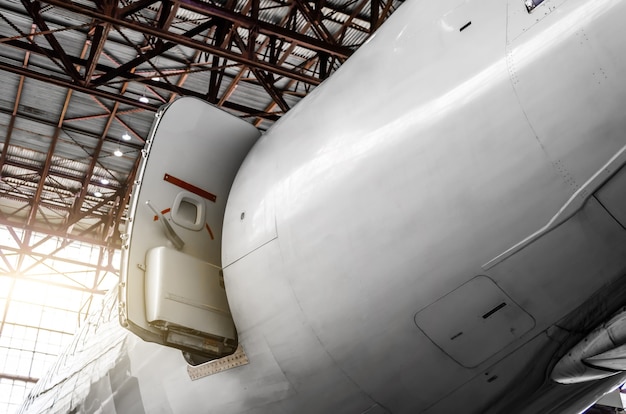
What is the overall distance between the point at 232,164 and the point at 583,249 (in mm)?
3210

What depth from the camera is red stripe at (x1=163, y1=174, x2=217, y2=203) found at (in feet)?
16.4

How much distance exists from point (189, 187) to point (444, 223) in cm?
259

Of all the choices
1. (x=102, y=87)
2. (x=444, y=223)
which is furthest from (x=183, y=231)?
(x=102, y=87)

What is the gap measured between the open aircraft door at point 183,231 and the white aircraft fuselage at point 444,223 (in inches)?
11.6

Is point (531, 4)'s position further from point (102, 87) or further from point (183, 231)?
point (102, 87)

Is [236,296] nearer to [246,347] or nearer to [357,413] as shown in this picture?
[246,347]

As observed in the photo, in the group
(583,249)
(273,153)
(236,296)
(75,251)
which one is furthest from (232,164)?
(75,251)

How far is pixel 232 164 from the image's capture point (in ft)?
17.7

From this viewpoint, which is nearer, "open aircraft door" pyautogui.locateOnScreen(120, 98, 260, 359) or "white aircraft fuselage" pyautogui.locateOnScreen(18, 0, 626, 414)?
"white aircraft fuselage" pyautogui.locateOnScreen(18, 0, 626, 414)

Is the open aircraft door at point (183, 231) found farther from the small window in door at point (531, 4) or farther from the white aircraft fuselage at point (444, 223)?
the small window in door at point (531, 4)

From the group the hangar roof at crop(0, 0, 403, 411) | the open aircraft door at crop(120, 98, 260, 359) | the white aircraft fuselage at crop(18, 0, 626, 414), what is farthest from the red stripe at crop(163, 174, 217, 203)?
the hangar roof at crop(0, 0, 403, 411)

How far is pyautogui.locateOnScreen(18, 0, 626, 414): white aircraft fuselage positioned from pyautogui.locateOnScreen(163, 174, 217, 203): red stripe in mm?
860

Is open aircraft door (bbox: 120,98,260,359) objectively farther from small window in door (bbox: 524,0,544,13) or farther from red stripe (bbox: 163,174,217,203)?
small window in door (bbox: 524,0,544,13)

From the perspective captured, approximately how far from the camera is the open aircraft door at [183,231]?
434cm
